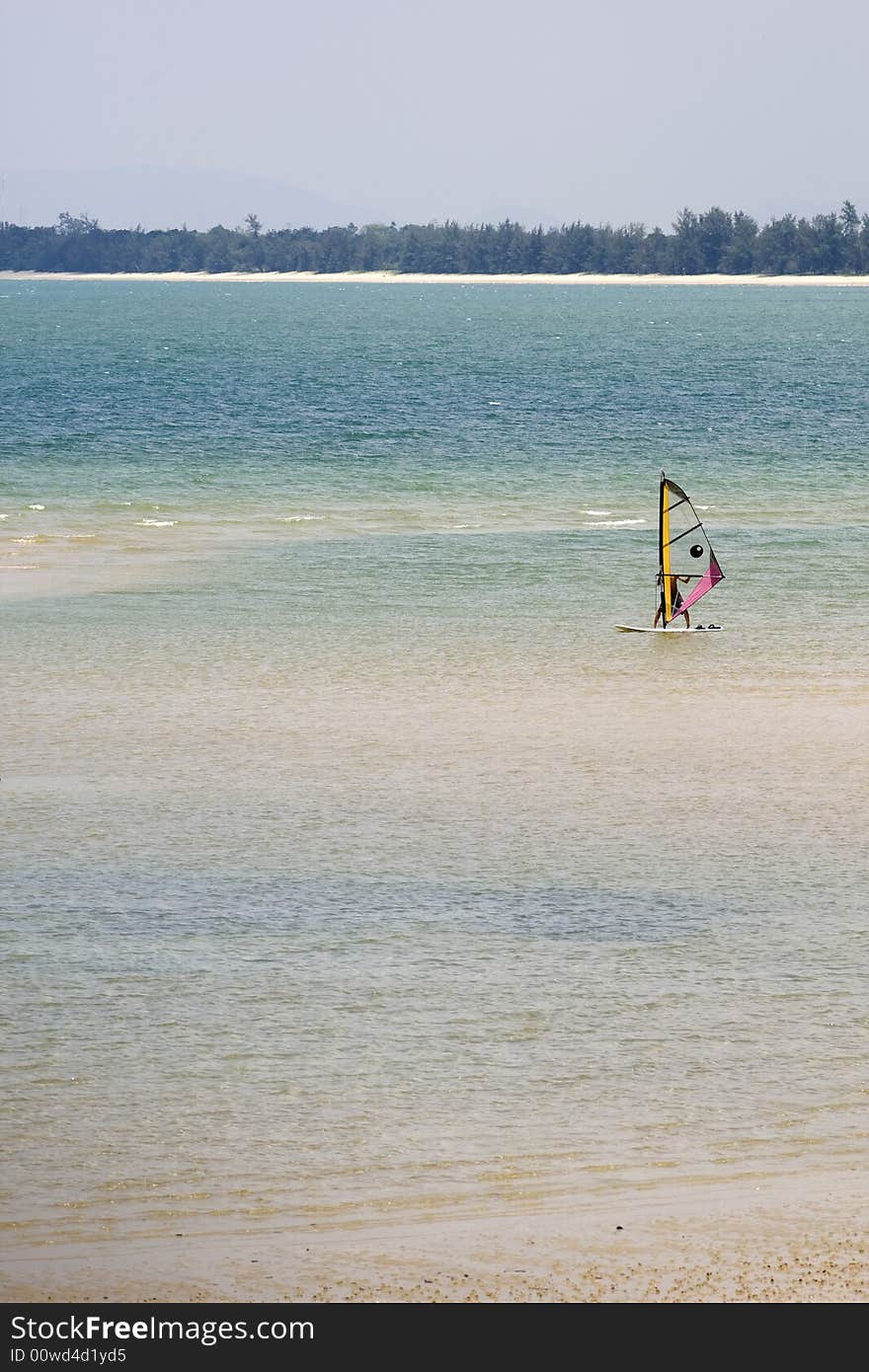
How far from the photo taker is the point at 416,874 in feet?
41.5

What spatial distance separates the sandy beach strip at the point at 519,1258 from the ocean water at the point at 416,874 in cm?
19

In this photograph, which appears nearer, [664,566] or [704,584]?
[664,566]

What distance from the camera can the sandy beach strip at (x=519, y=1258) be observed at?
24.2 ft

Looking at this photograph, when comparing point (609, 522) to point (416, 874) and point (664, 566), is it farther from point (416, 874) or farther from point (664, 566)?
point (416, 874)

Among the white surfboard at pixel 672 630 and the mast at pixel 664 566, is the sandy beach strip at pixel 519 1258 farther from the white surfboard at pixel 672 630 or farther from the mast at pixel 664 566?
the mast at pixel 664 566

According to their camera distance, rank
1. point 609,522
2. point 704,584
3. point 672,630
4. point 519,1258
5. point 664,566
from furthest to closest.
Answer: point 609,522, point 704,584, point 664,566, point 672,630, point 519,1258

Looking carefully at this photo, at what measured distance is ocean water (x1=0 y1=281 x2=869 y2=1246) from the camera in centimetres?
869

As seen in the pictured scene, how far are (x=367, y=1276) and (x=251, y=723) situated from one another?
33.1ft

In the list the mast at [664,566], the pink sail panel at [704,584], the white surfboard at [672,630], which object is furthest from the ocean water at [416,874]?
the mast at [664,566]

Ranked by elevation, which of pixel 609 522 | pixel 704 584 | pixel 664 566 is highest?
pixel 664 566

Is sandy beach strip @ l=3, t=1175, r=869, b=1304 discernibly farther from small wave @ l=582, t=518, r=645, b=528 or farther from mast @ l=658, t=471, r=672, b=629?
small wave @ l=582, t=518, r=645, b=528

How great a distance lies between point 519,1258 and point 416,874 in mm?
5131

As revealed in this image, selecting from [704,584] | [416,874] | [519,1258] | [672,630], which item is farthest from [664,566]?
[519,1258]

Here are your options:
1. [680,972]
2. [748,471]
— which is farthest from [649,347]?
[680,972]
